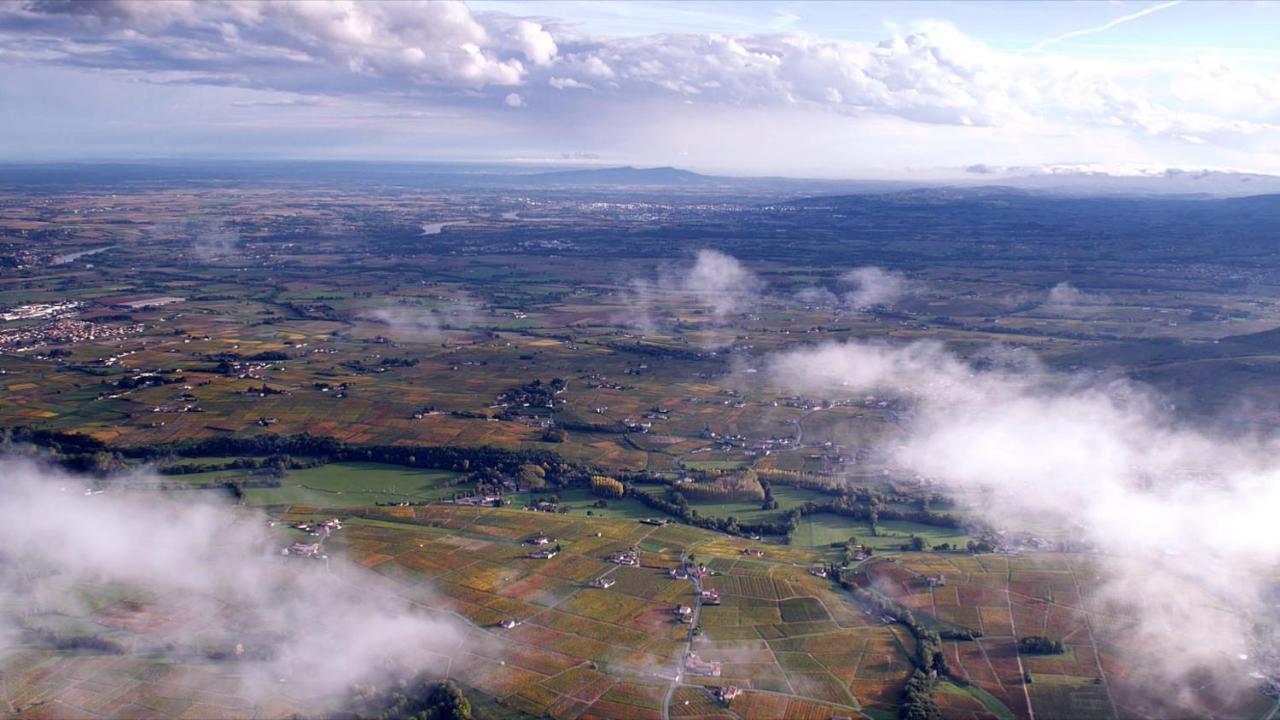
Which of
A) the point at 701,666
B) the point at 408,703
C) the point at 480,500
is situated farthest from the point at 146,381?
the point at 701,666

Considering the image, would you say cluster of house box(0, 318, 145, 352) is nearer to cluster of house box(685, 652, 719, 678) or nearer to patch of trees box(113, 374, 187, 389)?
patch of trees box(113, 374, 187, 389)

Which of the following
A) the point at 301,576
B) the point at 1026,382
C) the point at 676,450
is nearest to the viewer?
the point at 301,576

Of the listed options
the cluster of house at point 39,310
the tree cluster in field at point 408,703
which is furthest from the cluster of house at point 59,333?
the tree cluster in field at point 408,703

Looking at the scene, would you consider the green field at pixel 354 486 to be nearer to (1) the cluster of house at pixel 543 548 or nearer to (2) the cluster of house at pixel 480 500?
(2) the cluster of house at pixel 480 500

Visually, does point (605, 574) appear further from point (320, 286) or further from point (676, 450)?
point (320, 286)

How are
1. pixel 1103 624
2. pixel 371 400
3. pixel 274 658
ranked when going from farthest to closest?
pixel 371 400, pixel 1103 624, pixel 274 658

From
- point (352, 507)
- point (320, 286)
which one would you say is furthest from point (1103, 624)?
point (320, 286)

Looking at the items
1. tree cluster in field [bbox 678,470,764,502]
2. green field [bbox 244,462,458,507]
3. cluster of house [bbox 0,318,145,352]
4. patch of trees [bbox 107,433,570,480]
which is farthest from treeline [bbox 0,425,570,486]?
cluster of house [bbox 0,318,145,352]
